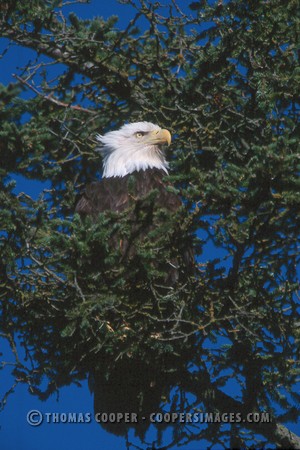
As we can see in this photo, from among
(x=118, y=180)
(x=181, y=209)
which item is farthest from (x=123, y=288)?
(x=118, y=180)

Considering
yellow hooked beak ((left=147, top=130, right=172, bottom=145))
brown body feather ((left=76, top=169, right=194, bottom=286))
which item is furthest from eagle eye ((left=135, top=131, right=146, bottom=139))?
brown body feather ((left=76, top=169, right=194, bottom=286))

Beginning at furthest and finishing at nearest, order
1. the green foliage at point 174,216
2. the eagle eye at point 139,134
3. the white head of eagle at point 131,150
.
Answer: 1. the eagle eye at point 139,134
2. the white head of eagle at point 131,150
3. the green foliage at point 174,216

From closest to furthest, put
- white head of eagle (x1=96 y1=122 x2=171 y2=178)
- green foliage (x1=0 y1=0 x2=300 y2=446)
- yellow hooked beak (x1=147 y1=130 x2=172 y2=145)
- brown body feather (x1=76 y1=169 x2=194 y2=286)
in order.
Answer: green foliage (x1=0 y1=0 x2=300 y2=446), brown body feather (x1=76 y1=169 x2=194 y2=286), yellow hooked beak (x1=147 y1=130 x2=172 y2=145), white head of eagle (x1=96 y1=122 x2=171 y2=178)

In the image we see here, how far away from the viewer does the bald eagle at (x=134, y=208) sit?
185 inches

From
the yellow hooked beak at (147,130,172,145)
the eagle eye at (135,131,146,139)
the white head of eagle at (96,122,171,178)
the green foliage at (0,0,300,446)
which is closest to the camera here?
the green foliage at (0,0,300,446)

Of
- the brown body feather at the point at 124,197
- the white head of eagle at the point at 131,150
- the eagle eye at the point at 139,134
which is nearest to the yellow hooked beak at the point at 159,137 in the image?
the white head of eagle at the point at 131,150

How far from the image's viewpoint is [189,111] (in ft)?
17.8

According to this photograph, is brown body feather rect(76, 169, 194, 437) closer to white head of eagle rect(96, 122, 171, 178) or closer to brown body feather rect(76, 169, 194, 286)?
brown body feather rect(76, 169, 194, 286)

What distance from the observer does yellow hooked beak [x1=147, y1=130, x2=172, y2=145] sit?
604 cm

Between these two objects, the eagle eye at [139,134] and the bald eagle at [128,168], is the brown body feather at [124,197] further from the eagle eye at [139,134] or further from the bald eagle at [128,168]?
the eagle eye at [139,134]

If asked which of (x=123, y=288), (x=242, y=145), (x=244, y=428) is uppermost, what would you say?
(x=242, y=145)

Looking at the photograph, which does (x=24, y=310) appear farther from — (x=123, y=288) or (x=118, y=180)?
(x=118, y=180)

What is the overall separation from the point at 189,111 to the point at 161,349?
1.72 m

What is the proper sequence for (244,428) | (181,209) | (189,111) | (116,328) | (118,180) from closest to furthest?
(181,209) → (116,328) → (244,428) → (189,111) → (118,180)
